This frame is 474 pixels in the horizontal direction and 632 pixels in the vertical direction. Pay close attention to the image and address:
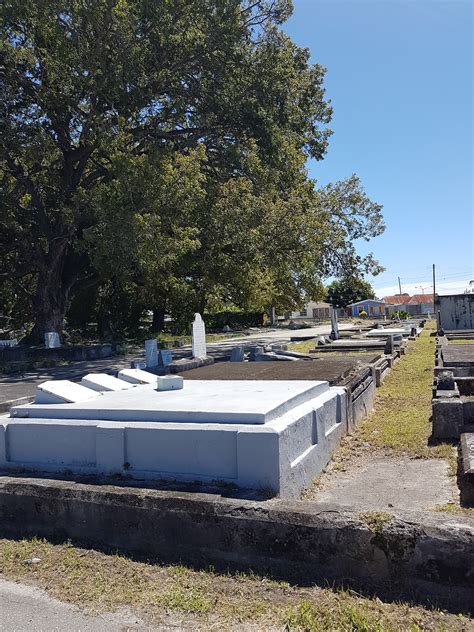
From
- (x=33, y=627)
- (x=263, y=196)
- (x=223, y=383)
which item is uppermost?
(x=263, y=196)

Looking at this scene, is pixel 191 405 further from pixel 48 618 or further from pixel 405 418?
pixel 405 418

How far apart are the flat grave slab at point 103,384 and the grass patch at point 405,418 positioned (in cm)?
268

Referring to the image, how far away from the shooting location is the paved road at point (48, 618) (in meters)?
2.72

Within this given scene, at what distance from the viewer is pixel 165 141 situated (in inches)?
823

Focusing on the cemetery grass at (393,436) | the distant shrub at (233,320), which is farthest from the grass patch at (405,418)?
the distant shrub at (233,320)

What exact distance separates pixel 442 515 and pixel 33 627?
7.15 feet

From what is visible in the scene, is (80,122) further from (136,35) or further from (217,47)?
(217,47)

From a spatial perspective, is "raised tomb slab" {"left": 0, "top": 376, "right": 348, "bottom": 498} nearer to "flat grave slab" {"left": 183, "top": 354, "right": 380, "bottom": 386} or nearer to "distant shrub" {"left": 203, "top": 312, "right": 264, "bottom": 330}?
"flat grave slab" {"left": 183, "top": 354, "right": 380, "bottom": 386}

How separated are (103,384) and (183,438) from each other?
6.58ft

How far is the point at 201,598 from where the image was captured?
9.52ft

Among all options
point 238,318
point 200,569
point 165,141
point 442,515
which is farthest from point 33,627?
point 238,318

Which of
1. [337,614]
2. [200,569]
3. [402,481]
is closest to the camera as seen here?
[337,614]

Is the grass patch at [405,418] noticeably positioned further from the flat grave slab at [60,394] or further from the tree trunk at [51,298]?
the tree trunk at [51,298]

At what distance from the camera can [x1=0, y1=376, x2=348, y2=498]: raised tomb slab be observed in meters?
3.77
